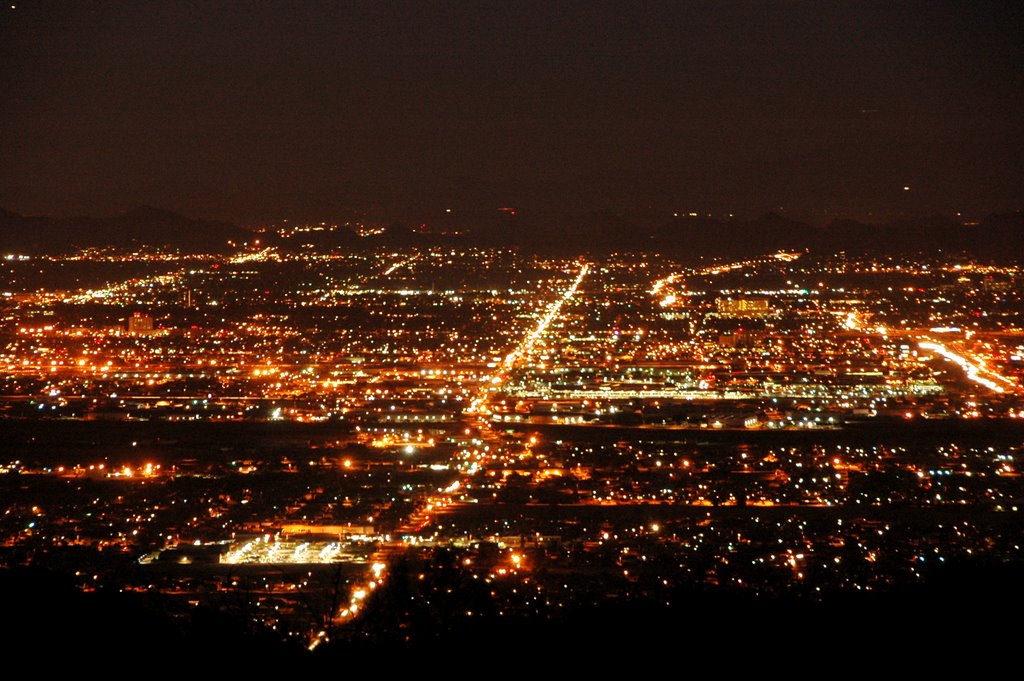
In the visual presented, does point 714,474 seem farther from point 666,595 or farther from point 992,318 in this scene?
point 992,318

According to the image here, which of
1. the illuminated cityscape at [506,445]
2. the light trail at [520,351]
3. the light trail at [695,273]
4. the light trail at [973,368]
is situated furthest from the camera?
the light trail at [695,273]

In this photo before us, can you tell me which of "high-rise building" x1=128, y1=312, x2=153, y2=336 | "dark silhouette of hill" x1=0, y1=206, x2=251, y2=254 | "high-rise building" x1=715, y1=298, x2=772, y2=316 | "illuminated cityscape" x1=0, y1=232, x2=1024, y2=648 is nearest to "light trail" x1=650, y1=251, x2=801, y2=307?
"illuminated cityscape" x1=0, y1=232, x2=1024, y2=648

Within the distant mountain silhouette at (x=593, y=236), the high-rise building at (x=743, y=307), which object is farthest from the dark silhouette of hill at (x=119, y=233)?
the high-rise building at (x=743, y=307)

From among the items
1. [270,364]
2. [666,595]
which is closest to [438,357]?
[270,364]

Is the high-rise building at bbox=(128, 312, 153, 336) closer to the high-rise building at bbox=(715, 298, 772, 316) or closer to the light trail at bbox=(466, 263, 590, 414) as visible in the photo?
the light trail at bbox=(466, 263, 590, 414)

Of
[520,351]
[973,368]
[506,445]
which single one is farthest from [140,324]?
[973,368]

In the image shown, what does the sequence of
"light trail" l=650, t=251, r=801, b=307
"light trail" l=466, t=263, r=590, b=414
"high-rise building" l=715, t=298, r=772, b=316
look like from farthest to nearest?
"light trail" l=650, t=251, r=801, b=307 < "high-rise building" l=715, t=298, r=772, b=316 < "light trail" l=466, t=263, r=590, b=414

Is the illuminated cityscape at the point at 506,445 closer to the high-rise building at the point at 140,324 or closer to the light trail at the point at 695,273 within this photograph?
the high-rise building at the point at 140,324

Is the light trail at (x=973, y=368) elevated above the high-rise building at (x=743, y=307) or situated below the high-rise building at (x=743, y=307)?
above
